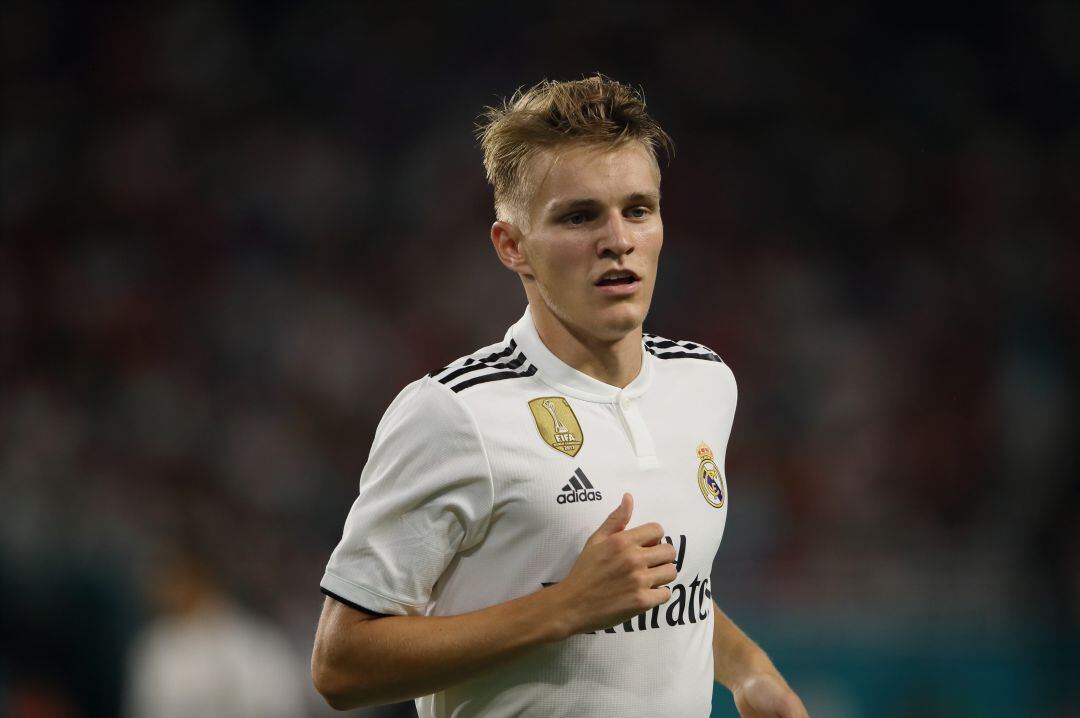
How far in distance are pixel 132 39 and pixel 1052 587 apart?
353 inches

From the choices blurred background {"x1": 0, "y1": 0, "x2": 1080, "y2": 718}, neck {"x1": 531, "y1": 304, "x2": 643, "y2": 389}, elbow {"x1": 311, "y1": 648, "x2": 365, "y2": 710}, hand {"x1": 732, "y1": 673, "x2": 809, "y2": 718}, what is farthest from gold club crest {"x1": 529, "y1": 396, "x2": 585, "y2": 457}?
blurred background {"x1": 0, "y1": 0, "x2": 1080, "y2": 718}

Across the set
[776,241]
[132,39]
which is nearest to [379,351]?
[776,241]

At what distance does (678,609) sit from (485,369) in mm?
658

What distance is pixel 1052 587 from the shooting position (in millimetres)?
7316

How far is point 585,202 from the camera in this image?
272 cm

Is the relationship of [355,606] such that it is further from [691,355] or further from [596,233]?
[691,355]

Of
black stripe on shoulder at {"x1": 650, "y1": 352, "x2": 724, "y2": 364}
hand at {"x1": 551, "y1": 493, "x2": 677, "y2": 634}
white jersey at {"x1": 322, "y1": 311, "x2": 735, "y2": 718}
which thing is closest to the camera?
hand at {"x1": 551, "y1": 493, "x2": 677, "y2": 634}

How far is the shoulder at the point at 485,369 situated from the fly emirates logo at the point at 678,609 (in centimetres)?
45

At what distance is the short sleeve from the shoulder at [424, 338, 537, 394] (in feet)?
0.23

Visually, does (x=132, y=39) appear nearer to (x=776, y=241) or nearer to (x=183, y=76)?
(x=183, y=76)

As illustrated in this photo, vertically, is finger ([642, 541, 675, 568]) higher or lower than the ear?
lower

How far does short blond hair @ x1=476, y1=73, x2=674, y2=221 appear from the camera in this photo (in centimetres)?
276

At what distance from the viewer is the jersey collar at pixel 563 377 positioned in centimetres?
281

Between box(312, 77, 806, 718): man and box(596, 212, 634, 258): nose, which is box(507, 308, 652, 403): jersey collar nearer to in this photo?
box(312, 77, 806, 718): man
